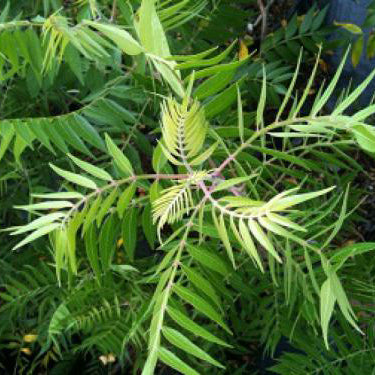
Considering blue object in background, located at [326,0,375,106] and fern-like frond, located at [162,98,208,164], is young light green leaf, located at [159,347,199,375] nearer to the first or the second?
fern-like frond, located at [162,98,208,164]

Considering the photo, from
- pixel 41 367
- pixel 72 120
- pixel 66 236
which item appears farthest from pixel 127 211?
pixel 41 367

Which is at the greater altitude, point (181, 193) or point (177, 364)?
point (181, 193)

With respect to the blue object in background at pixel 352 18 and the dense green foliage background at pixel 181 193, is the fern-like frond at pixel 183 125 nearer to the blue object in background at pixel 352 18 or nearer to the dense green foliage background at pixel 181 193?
the dense green foliage background at pixel 181 193

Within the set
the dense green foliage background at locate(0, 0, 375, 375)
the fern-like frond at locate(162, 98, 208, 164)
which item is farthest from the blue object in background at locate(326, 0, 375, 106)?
the fern-like frond at locate(162, 98, 208, 164)

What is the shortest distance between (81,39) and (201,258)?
0.90 feet

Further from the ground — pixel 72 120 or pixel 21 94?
pixel 72 120

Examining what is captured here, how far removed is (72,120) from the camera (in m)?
0.85

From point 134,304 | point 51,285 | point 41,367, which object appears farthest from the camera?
point 41,367

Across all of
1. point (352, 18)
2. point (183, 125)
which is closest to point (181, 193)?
point (183, 125)

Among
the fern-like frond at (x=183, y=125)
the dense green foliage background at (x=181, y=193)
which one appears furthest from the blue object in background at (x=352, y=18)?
the fern-like frond at (x=183, y=125)

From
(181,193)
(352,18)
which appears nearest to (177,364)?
(181,193)

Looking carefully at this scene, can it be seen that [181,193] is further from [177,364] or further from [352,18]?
[352,18]

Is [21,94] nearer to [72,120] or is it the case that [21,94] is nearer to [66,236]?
[72,120]

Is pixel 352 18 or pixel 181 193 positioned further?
pixel 352 18
